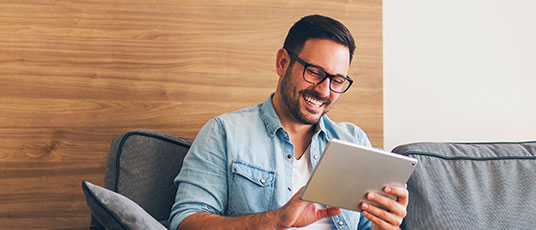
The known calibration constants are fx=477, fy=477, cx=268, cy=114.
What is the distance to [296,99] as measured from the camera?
1.37 metres

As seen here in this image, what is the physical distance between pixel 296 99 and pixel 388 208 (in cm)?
43

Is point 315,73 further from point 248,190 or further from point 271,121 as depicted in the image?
point 248,190

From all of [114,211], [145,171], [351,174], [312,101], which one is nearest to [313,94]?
[312,101]

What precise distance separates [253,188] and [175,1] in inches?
28.1

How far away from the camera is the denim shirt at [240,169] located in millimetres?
1227

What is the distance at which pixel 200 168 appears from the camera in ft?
4.12

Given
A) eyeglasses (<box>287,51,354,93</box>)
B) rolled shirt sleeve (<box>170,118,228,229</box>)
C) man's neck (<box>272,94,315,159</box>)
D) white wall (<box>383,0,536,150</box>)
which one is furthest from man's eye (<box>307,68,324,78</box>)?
white wall (<box>383,0,536,150</box>)

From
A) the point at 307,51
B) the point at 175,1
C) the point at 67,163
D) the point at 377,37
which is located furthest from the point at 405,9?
the point at 67,163

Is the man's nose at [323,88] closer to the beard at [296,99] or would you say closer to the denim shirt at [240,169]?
the beard at [296,99]

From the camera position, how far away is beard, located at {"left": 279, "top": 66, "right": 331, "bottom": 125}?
1.36 metres

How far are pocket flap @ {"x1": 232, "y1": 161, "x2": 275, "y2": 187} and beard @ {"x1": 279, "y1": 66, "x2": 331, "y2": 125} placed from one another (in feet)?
0.61

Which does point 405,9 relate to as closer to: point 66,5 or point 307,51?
point 307,51

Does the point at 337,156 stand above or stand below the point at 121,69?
below

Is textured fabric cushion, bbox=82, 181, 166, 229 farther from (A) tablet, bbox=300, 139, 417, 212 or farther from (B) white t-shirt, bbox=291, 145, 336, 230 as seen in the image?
(B) white t-shirt, bbox=291, 145, 336, 230
